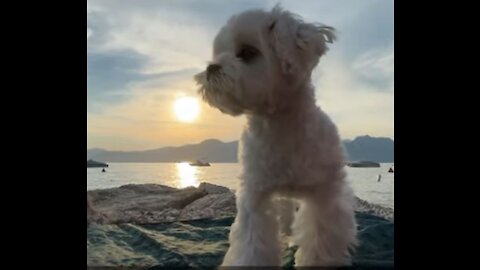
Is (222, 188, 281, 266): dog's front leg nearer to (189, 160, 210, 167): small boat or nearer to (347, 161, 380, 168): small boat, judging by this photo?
(189, 160, 210, 167): small boat

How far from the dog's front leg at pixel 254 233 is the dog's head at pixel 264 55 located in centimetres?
29

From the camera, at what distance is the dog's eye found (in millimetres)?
1491

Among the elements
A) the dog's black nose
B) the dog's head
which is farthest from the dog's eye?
the dog's black nose

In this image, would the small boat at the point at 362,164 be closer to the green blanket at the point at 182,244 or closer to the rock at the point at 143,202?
the green blanket at the point at 182,244

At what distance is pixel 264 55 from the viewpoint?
4.85 feet

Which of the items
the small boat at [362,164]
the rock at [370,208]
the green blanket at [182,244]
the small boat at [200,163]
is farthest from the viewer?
the rock at [370,208]

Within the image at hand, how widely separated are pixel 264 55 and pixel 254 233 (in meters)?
0.55

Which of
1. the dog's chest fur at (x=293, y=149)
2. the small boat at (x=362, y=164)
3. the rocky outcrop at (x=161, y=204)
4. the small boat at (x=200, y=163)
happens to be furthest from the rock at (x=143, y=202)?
the small boat at (x=362, y=164)

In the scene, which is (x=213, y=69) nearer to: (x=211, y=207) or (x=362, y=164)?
(x=362, y=164)

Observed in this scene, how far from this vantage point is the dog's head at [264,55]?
1.44m

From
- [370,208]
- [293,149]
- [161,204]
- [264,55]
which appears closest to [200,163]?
[293,149]
